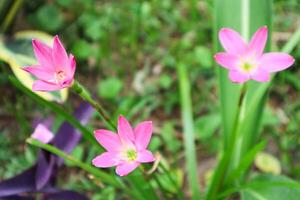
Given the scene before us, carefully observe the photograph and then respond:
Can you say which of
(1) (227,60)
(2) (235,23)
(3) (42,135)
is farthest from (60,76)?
(2) (235,23)

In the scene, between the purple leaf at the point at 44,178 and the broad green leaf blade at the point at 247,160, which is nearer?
the broad green leaf blade at the point at 247,160

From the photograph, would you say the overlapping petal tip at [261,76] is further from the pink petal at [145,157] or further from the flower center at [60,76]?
the flower center at [60,76]

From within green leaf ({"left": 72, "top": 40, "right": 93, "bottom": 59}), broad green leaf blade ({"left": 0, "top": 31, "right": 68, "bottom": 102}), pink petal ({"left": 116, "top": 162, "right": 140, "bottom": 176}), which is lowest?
green leaf ({"left": 72, "top": 40, "right": 93, "bottom": 59})

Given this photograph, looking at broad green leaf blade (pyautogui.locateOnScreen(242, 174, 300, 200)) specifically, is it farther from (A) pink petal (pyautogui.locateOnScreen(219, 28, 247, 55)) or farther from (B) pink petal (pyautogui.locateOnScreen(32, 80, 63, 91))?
(B) pink petal (pyautogui.locateOnScreen(32, 80, 63, 91))

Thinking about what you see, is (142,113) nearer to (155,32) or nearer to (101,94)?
(101,94)

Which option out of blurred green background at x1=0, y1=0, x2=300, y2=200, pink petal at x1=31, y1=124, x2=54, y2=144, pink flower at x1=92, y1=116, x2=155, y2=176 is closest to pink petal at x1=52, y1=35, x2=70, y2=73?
pink flower at x1=92, y1=116, x2=155, y2=176

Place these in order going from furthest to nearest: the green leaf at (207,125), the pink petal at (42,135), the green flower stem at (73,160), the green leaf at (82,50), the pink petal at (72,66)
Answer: the green leaf at (82,50) < the green leaf at (207,125) < the pink petal at (42,135) < the green flower stem at (73,160) < the pink petal at (72,66)

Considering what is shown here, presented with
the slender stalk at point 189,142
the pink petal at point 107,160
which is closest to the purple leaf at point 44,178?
the slender stalk at point 189,142
